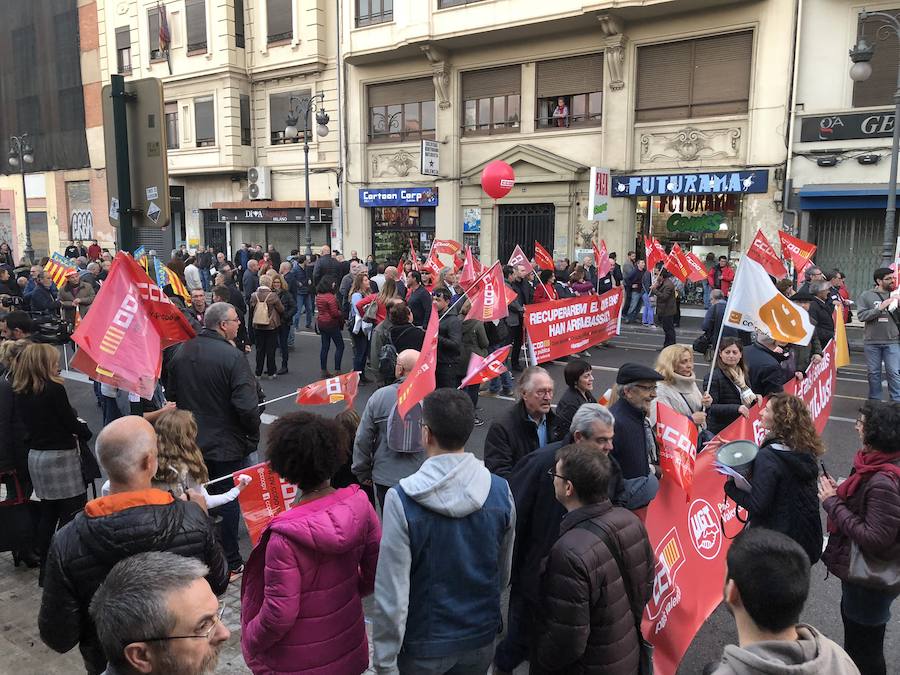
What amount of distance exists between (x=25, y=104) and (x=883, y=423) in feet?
137

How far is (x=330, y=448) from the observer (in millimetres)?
2713

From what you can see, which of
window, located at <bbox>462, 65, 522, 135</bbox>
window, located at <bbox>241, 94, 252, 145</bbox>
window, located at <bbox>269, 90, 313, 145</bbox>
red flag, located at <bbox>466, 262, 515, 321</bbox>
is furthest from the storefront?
red flag, located at <bbox>466, 262, 515, 321</bbox>

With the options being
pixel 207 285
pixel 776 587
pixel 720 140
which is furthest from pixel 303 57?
pixel 776 587

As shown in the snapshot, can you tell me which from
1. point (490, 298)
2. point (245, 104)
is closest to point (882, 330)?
point (490, 298)

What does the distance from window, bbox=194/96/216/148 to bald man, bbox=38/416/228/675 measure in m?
26.4

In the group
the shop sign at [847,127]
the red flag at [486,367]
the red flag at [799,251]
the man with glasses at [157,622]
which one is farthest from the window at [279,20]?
the man with glasses at [157,622]

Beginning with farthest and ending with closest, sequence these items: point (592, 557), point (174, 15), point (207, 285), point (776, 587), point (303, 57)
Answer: point (174, 15) → point (303, 57) → point (207, 285) → point (592, 557) → point (776, 587)

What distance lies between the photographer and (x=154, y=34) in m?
27.5

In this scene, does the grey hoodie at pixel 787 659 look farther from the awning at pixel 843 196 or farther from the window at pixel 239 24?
the window at pixel 239 24

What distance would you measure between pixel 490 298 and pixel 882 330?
4970mm

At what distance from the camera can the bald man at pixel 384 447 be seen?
14.0 ft

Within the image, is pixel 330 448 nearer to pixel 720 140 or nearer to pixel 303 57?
pixel 720 140

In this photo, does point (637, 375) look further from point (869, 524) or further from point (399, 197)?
point (399, 197)

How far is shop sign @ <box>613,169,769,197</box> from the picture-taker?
17.5m
